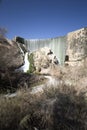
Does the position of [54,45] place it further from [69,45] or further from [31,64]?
[31,64]

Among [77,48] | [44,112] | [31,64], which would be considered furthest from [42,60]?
[44,112]

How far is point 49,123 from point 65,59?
1019 centimetres

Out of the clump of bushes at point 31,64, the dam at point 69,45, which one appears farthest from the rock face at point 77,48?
the clump of bushes at point 31,64

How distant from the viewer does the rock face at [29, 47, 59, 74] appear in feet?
45.9

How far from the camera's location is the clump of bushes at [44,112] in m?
4.15

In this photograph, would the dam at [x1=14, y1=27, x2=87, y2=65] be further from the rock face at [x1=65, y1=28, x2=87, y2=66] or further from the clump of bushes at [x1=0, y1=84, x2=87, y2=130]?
the clump of bushes at [x1=0, y1=84, x2=87, y2=130]

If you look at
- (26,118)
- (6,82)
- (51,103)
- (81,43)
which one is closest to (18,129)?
(26,118)

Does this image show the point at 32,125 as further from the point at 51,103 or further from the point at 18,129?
the point at 51,103

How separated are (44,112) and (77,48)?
31.0 feet

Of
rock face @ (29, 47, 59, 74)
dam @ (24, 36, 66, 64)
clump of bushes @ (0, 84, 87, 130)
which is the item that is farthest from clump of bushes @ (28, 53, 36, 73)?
clump of bushes @ (0, 84, 87, 130)

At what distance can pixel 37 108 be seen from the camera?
14.6 feet

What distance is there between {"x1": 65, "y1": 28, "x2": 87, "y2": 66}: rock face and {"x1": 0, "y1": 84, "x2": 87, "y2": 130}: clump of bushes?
7408 mm

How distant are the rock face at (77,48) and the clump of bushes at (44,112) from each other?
7.41 metres

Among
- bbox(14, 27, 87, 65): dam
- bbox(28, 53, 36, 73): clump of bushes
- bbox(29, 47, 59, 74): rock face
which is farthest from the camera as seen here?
bbox(28, 53, 36, 73): clump of bushes
